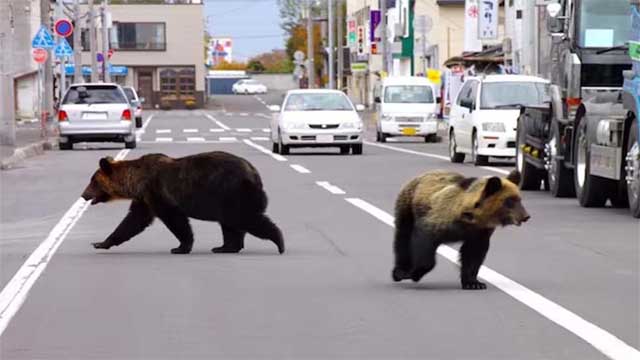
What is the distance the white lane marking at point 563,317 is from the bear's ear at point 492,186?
2.72 feet

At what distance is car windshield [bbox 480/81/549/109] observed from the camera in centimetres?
3212

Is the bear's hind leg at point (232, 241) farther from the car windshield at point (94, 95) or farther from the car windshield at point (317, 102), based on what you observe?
the car windshield at point (94, 95)

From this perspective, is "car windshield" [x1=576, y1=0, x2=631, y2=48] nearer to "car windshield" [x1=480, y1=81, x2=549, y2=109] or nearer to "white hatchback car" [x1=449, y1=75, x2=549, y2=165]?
"white hatchback car" [x1=449, y1=75, x2=549, y2=165]

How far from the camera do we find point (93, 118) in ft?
135

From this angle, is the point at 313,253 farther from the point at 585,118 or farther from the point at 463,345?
the point at 585,118

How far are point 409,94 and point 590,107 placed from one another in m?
27.0

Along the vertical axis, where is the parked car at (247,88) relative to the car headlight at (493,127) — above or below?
below

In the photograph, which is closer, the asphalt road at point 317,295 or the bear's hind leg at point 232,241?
the asphalt road at point 317,295

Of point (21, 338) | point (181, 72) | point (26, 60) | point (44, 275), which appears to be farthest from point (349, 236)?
point (181, 72)

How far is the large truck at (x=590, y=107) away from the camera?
19.8 metres

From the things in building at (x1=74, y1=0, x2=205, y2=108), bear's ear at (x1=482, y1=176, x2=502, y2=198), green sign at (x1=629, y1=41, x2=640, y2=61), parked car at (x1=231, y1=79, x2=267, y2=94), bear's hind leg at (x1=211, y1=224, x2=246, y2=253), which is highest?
green sign at (x1=629, y1=41, x2=640, y2=61)

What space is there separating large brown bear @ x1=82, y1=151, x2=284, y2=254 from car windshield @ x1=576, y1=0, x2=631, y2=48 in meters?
8.88

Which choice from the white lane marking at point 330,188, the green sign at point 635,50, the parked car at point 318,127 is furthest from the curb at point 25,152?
the green sign at point 635,50

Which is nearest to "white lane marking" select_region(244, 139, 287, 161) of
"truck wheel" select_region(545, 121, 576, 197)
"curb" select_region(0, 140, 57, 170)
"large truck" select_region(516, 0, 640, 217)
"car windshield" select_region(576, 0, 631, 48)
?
"curb" select_region(0, 140, 57, 170)
